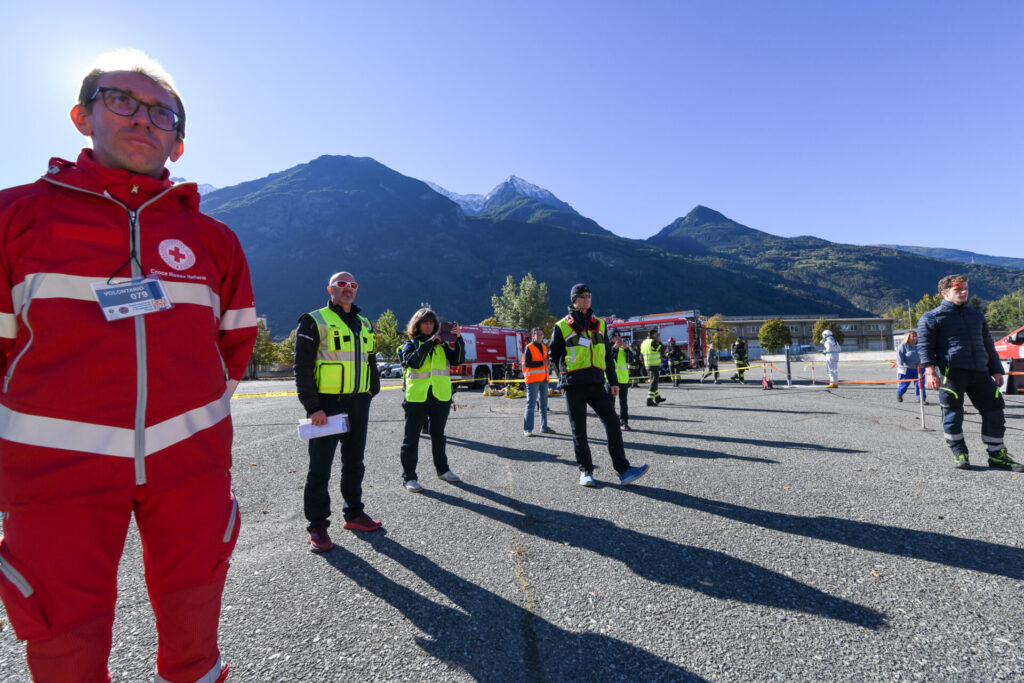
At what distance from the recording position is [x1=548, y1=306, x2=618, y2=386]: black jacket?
4.39 metres

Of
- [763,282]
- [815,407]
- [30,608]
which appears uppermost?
[763,282]

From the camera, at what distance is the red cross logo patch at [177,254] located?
134 centimetres

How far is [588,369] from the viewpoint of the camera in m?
4.38

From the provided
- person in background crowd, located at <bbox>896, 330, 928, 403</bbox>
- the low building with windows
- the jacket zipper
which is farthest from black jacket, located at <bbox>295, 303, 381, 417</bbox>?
the low building with windows

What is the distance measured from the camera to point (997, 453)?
451 centimetres

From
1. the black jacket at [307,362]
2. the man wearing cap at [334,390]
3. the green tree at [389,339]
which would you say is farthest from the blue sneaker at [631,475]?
the green tree at [389,339]

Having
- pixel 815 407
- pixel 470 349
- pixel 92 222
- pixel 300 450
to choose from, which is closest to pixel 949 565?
pixel 92 222

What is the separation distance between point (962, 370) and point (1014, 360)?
8964mm

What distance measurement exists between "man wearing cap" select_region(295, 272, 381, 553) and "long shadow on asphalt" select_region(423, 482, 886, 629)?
3.50ft

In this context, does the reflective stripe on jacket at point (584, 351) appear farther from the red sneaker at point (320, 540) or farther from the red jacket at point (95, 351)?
the red jacket at point (95, 351)

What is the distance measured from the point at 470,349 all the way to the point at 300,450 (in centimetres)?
1449

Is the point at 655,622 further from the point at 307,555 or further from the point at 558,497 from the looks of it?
the point at 307,555

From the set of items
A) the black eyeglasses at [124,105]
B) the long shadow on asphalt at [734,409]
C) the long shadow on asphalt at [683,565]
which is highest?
the black eyeglasses at [124,105]

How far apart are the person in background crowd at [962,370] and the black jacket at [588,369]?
3238mm
